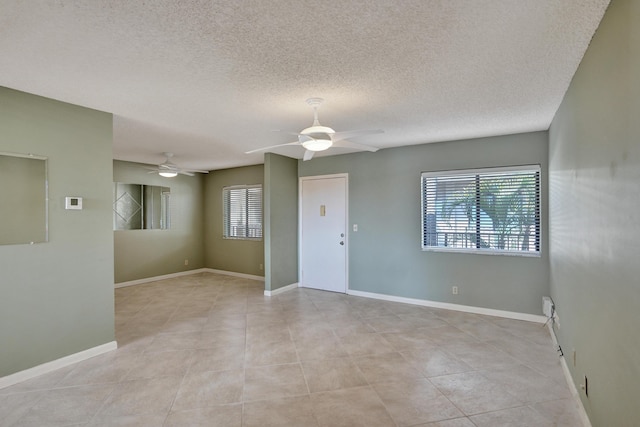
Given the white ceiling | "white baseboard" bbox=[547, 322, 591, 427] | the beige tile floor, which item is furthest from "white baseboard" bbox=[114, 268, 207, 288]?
"white baseboard" bbox=[547, 322, 591, 427]

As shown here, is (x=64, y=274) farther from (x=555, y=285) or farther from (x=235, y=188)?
(x=555, y=285)

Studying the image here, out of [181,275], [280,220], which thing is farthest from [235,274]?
[280,220]

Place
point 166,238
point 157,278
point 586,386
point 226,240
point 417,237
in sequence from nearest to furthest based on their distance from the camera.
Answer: point 586,386, point 417,237, point 157,278, point 166,238, point 226,240

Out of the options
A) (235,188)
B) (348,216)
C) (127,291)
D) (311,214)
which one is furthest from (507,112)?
(127,291)

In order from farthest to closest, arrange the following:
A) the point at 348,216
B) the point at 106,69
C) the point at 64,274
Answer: the point at 348,216 → the point at 64,274 → the point at 106,69

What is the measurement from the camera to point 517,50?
2121mm

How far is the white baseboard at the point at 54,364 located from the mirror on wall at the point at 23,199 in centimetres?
111

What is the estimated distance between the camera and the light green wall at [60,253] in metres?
2.69

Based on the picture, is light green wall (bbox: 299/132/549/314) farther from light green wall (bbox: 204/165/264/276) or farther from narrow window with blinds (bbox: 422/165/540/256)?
light green wall (bbox: 204/165/264/276)

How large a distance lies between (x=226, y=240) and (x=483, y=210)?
5474mm

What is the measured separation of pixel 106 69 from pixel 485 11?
2.51m

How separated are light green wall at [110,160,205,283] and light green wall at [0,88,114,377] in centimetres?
335

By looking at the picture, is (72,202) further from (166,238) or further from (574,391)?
(574,391)

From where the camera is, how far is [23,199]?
9.08 feet
